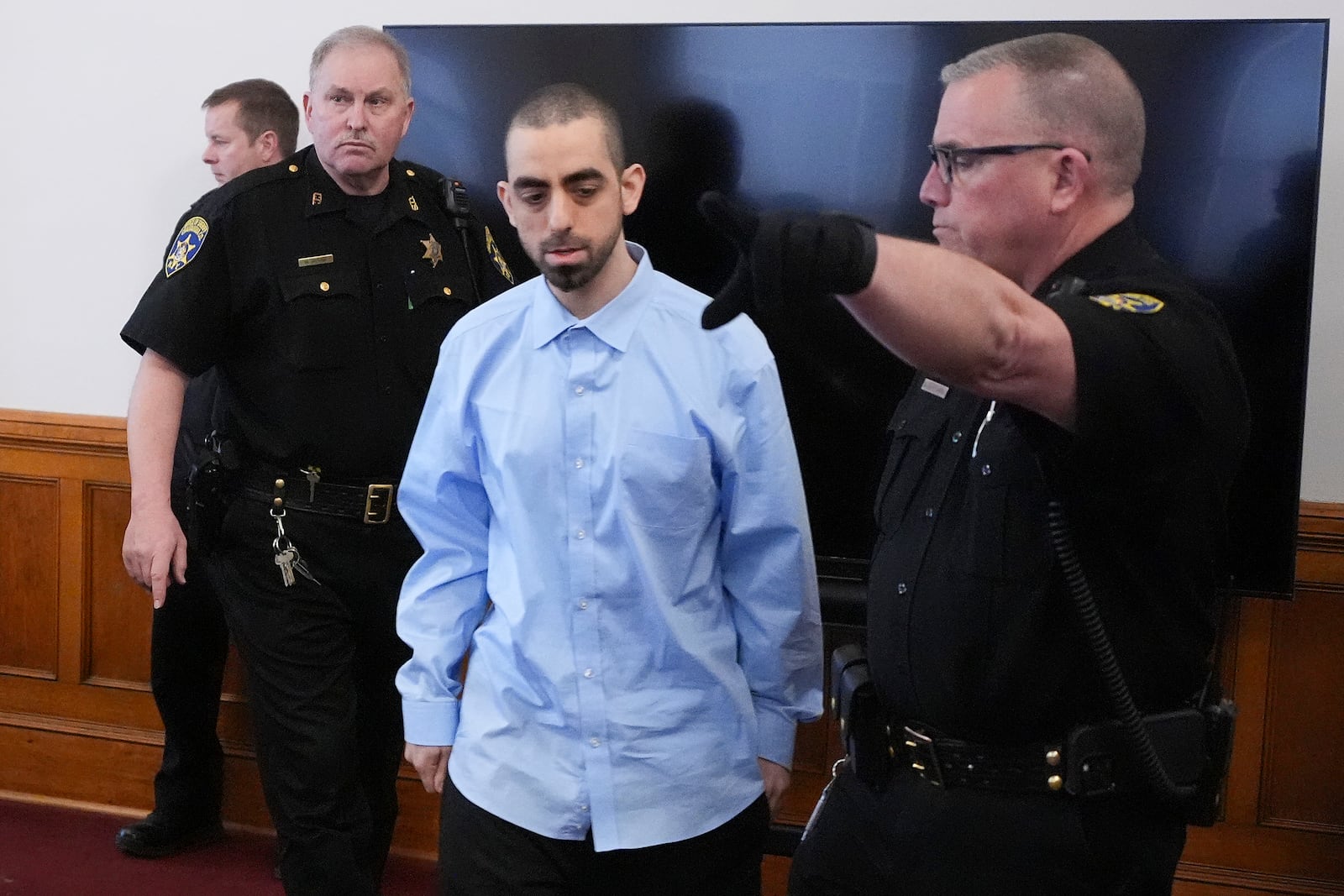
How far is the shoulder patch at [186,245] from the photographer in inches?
94.6

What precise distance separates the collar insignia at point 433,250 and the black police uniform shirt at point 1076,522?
1189 mm

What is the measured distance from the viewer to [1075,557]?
1296 mm

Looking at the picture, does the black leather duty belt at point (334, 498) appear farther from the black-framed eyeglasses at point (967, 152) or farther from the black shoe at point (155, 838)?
the black-framed eyeglasses at point (967, 152)

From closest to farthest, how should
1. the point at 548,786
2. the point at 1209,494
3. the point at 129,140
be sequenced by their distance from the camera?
the point at 1209,494, the point at 548,786, the point at 129,140

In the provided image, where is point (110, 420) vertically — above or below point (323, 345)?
below

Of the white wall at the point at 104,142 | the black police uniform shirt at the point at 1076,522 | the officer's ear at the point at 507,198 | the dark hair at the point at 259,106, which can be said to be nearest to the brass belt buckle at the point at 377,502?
the officer's ear at the point at 507,198

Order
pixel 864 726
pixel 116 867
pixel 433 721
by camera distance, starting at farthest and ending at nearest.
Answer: pixel 116 867 → pixel 433 721 → pixel 864 726

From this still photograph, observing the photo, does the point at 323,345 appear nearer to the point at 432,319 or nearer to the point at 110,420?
the point at 432,319

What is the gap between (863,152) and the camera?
2.37 m

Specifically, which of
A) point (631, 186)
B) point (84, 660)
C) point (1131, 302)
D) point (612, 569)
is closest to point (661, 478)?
point (612, 569)

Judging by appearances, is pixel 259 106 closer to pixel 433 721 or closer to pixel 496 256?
pixel 496 256

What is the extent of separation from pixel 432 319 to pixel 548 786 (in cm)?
105

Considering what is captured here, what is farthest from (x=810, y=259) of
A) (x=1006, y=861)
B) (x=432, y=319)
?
(x=432, y=319)

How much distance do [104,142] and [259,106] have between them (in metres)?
0.50
